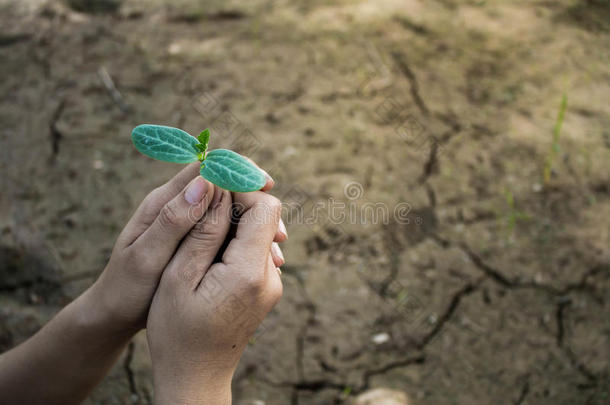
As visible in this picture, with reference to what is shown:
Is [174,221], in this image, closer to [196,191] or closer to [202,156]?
[196,191]

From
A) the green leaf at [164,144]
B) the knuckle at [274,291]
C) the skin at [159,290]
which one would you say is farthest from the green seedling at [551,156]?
the green leaf at [164,144]

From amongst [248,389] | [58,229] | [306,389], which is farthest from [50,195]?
[306,389]

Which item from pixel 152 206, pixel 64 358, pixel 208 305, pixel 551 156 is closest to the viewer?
pixel 208 305

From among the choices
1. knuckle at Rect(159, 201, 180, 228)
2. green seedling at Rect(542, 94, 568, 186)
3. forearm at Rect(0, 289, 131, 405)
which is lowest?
green seedling at Rect(542, 94, 568, 186)

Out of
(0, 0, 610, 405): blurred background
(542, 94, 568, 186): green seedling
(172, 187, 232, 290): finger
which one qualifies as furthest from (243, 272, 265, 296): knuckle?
(542, 94, 568, 186): green seedling

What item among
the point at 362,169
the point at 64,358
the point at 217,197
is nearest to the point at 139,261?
the point at 217,197

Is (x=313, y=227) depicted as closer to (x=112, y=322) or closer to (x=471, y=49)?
(x=112, y=322)

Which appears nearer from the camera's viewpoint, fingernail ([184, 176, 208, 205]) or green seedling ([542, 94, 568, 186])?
fingernail ([184, 176, 208, 205])

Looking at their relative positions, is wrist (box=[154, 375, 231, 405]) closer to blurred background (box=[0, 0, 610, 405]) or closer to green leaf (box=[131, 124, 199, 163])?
green leaf (box=[131, 124, 199, 163])
